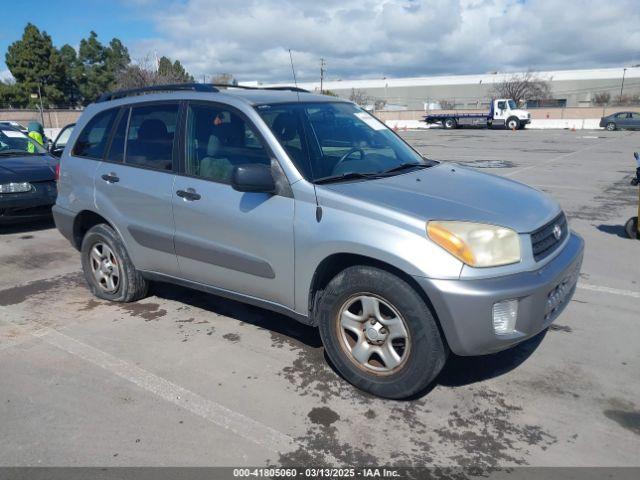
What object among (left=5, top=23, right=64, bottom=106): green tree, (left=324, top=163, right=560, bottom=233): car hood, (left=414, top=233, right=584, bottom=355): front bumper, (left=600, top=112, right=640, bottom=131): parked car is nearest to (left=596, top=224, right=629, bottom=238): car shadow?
Answer: (left=324, top=163, right=560, bottom=233): car hood

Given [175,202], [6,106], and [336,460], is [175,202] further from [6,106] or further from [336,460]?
[6,106]

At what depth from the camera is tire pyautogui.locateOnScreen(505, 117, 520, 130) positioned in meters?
39.8

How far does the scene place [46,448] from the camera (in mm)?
2854

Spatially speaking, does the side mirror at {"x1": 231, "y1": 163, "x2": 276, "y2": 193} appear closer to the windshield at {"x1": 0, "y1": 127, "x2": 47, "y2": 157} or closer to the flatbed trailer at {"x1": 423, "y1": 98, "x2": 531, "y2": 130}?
the windshield at {"x1": 0, "y1": 127, "x2": 47, "y2": 157}

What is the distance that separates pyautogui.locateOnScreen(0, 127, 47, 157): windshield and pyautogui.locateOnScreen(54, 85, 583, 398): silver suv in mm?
4826

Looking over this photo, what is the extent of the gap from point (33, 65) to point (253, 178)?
7061cm

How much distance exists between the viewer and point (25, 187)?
7.66 meters

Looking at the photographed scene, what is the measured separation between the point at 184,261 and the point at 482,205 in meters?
2.31

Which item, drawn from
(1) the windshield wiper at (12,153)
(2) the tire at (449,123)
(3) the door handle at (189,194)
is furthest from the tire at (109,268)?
(2) the tire at (449,123)

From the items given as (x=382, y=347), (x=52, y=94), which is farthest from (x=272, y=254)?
(x=52, y=94)

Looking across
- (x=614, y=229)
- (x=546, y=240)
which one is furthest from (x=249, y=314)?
(x=614, y=229)

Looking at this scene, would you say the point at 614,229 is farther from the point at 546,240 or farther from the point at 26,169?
the point at 26,169

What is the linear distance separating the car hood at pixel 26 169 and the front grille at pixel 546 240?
7.21 m

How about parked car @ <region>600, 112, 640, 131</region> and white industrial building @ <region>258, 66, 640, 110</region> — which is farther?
white industrial building @ <region>258, 66, 640, 110</region>
